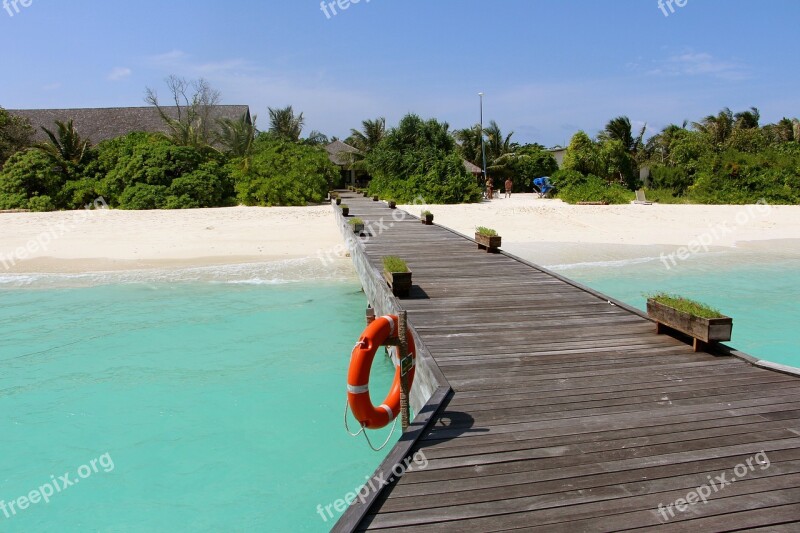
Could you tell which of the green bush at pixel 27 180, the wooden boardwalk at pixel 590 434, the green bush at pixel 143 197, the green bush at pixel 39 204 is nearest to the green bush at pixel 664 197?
the green bush at pixel 143 197

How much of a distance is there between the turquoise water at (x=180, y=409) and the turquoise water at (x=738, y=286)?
6.92 metres

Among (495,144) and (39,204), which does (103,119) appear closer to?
(39,204)

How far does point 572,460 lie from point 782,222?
26.8m

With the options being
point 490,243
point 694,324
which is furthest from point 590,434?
point 490,243

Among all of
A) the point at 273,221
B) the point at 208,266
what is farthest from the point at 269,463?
the point at 273,221

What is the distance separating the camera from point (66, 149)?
32.4 m

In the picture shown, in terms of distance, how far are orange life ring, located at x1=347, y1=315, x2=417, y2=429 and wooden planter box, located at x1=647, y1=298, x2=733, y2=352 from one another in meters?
3.34

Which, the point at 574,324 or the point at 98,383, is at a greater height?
the point at 574,324

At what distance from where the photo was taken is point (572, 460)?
4000 mm

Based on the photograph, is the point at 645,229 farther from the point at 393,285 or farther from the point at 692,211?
the point at 393,285

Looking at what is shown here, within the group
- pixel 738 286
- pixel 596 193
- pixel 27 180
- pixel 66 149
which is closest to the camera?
pixel 738 286

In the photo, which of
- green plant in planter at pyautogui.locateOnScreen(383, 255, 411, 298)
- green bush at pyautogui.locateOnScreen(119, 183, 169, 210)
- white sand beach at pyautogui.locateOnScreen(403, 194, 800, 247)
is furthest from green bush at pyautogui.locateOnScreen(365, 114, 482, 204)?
green plant in planter at pyautogui.locateOnScreen(383, 255, 411, 298)

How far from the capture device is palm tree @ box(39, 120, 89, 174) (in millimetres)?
31891

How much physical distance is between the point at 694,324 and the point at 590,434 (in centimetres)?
259
